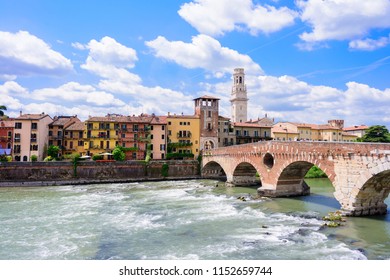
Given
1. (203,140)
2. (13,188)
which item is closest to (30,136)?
(13,188)

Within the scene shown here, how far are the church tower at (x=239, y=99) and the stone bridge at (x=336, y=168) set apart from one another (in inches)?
1879

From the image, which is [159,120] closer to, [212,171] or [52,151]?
[212,171]

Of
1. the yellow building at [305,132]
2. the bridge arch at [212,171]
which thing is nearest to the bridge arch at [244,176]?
the bridge arch at [212,171]

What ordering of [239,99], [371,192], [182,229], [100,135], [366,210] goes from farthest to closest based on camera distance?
[239,99] < [100,135] < [366,210] < [371,192] < [182,229]

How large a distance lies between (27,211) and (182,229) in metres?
13.9

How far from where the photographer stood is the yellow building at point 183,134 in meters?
62.5

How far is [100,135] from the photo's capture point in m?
58.8

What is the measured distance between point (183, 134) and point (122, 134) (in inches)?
428

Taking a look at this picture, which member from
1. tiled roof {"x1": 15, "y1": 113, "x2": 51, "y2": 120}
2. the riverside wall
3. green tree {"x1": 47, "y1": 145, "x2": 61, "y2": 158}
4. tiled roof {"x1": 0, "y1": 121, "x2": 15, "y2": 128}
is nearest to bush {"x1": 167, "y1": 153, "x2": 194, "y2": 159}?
the riverside wall

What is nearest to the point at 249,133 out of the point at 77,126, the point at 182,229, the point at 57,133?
the point at 77,126

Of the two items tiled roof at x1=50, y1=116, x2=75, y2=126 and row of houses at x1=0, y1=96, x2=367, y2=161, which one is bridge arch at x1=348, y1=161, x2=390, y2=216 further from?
tiled roof at x1=50, y1=116, x2=75, y2=126

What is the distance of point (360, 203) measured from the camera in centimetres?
2462

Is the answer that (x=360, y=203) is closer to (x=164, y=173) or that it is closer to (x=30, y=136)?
(x=164, y=173)

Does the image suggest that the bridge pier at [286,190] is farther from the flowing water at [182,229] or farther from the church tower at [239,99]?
the church tower at [239,99]
